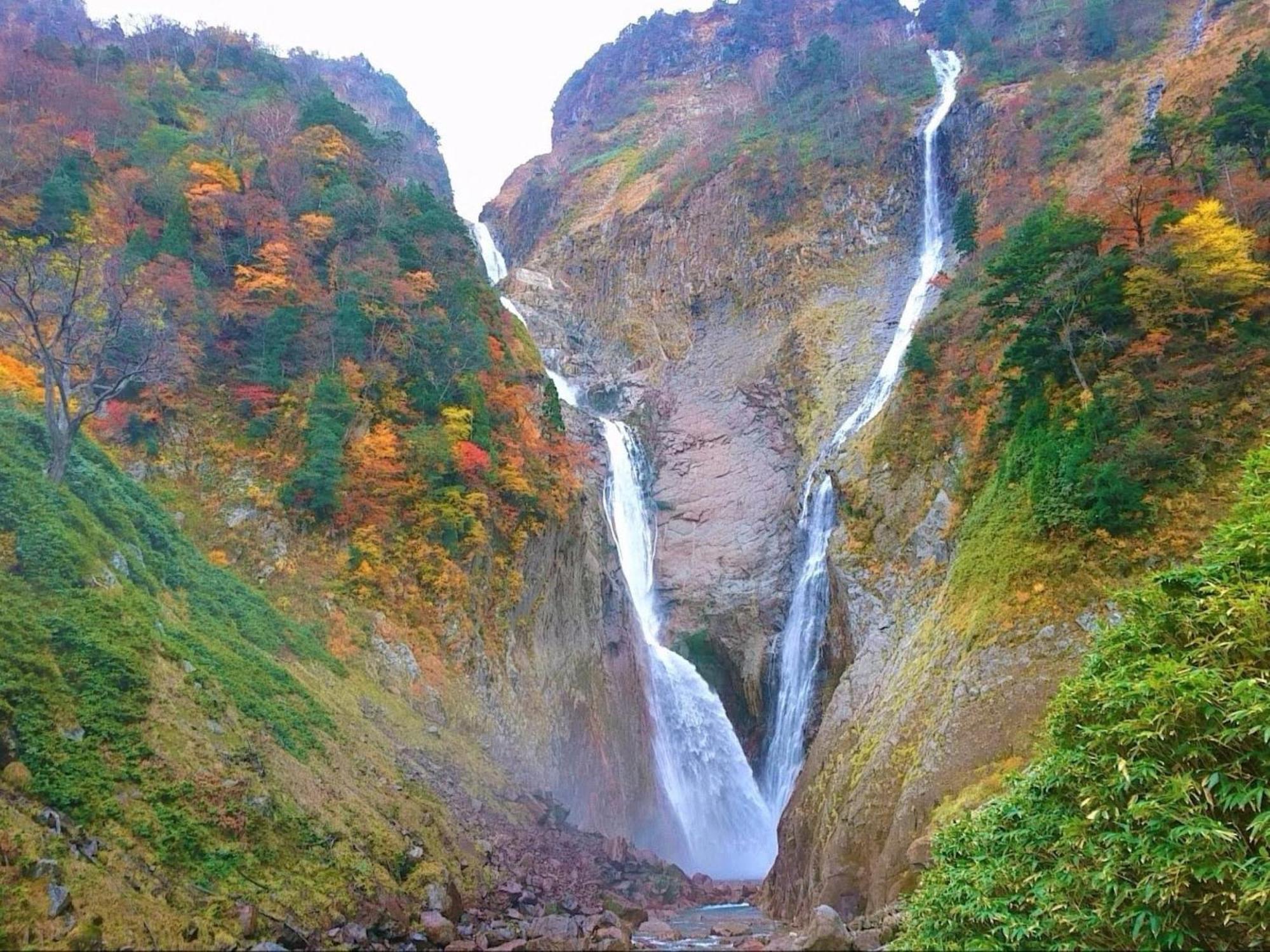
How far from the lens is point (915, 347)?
2506cm

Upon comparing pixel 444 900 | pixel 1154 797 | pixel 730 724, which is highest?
pixel 730 724

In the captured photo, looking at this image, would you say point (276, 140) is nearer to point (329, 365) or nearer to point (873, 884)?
point (329, 365)

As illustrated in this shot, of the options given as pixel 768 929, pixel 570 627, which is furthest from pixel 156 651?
pixel 570 627

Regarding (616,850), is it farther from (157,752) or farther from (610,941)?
(157,752)

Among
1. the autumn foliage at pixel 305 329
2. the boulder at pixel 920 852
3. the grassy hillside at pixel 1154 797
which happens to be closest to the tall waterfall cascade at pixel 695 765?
the autumn foliage at pixel 305 329

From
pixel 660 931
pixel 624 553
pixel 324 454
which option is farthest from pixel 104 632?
pixel 624 553

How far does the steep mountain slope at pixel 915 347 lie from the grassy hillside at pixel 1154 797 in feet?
17.2

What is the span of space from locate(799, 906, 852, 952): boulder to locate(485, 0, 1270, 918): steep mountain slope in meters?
3.95

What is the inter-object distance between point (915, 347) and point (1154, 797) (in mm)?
20487

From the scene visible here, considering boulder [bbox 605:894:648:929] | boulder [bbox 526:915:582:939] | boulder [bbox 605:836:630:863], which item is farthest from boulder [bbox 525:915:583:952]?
boulder [bbox 605:836:630:863]

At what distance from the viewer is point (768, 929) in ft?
51.7

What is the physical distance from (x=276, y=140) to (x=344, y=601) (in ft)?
71.2

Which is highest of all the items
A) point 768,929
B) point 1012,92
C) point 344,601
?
point 1012,92

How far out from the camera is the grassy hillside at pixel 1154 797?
18.8ft
